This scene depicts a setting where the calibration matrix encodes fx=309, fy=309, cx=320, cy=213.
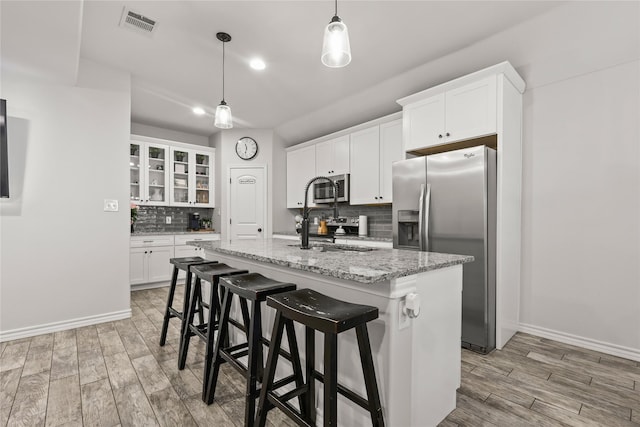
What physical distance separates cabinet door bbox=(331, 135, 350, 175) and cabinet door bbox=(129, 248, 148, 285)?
3.16 metres

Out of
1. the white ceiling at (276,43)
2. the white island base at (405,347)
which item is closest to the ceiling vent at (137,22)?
the white ceiling at (276,43)

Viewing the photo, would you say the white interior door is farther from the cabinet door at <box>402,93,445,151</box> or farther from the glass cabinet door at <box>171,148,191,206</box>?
the cabinet door at <box>402,93,445,151</box>

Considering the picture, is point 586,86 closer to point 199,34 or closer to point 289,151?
point 199,34

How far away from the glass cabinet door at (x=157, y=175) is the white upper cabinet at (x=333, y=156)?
2.60m

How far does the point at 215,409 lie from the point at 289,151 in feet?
14.7

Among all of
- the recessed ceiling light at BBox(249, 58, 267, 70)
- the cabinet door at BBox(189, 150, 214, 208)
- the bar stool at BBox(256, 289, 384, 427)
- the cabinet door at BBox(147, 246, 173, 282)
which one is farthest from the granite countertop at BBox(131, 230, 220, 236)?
the bar stool at BBox(256, 289, 384, 427)

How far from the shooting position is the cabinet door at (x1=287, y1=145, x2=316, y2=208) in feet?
16.9

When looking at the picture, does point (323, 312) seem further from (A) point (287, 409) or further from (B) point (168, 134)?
(B) point (168, 134)

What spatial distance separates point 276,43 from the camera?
9.48 ft

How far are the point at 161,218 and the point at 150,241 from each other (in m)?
0.83

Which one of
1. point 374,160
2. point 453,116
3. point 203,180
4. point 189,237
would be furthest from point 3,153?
point 453,116

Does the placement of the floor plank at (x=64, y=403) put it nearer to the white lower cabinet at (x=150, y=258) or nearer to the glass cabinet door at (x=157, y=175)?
the white lower cabinet at (x=150, y=258)

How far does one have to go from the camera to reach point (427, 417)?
1538 millimetres

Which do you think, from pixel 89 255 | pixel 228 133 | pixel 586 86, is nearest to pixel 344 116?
pixel 228 133
